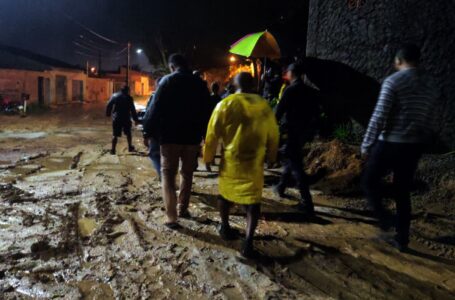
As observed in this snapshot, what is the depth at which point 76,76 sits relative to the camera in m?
39.1

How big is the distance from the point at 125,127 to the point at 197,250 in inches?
252

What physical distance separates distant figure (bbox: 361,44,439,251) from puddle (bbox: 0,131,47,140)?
11.2 meters

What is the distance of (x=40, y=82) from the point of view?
108 feet

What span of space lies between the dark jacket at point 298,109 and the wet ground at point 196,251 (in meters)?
1.10

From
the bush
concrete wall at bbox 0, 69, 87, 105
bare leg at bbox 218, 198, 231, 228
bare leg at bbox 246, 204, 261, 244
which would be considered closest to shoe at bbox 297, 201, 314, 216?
bare leg at bbox 218, 198, 231, 228

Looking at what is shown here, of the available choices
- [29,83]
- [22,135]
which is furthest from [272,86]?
[29,83]

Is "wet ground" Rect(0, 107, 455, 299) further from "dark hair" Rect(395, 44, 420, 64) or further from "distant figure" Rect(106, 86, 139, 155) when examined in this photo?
"distant figure" Rect(106, 86, 139, 155)

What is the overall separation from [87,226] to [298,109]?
2.91 meters

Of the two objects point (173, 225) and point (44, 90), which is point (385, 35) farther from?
point (44, 90)

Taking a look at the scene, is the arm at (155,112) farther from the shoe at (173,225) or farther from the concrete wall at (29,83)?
the concrete wall at (29,83)

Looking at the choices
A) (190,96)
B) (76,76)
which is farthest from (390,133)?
(76,76)

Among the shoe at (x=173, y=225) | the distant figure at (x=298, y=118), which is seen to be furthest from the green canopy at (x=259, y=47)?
the shoe at (x=173, y=225)

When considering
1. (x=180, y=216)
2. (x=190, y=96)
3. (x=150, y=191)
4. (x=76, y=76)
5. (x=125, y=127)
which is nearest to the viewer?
(x=190, y=96)

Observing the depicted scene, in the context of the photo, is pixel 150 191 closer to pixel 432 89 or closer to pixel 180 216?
pixel 180 216
